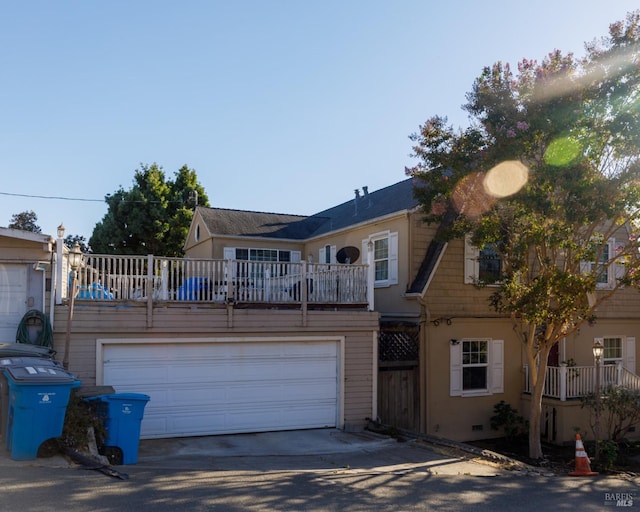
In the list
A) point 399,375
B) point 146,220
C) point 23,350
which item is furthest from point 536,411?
point 146,220

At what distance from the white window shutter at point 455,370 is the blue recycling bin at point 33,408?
30.8ft

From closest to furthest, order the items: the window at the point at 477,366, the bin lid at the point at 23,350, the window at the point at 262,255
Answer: the bin lid at the point at 23,350 → the window at the point at 477,366 → the window at the point at 262,255

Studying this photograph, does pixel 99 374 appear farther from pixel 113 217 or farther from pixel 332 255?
pixel 113 217

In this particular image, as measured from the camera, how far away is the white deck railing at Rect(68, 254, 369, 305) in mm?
11141

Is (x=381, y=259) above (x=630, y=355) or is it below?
above

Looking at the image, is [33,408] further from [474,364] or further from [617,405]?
[617,405]

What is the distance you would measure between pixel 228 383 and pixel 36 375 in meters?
4.71

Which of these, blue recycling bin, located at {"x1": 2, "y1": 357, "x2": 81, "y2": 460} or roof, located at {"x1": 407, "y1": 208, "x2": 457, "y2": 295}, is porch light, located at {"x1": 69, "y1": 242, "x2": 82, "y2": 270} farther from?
roof, located at {"x1": 407, "y1": 208, "x2": 457, "y2": 295}

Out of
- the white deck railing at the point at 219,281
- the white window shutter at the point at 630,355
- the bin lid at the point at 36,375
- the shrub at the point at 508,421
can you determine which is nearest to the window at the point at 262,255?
the white deck railing at the point at 219,281

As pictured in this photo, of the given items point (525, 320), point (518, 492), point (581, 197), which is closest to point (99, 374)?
point (518, 492)

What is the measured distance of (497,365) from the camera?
1559cm

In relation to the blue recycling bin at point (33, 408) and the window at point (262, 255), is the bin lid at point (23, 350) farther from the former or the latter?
the window at point (262, 255)

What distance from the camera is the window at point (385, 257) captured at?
15453mm

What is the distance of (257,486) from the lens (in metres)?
7.68
